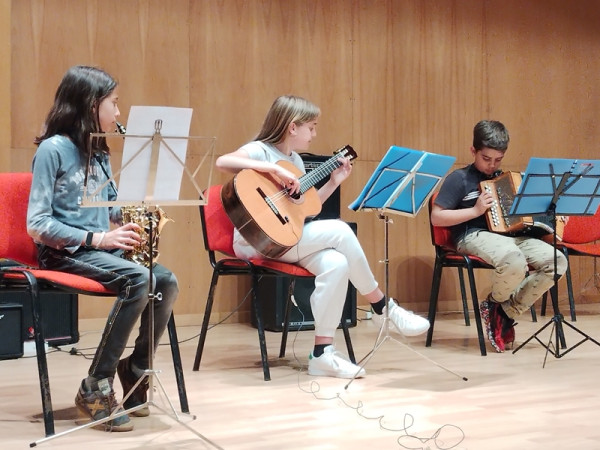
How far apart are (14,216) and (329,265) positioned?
4.73 ft

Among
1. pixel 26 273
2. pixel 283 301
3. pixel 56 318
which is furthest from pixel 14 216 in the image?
pixel 283 301

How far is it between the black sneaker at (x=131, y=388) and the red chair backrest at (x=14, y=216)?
1.84ft

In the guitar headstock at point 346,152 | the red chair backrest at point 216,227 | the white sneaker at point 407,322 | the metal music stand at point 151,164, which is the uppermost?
the guitar headstock at point 346,152

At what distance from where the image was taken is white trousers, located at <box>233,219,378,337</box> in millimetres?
3893

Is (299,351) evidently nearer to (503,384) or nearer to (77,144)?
(503,384)

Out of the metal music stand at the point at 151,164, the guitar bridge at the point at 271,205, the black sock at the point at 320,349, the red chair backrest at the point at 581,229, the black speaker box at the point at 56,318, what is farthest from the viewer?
the red chair backrest at the point at 581,229

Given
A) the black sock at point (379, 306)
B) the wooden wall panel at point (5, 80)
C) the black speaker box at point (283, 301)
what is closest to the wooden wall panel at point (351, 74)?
the wooden wall panel at point (5, 80)

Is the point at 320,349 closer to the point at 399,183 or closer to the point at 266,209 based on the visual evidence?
the point at 266,209

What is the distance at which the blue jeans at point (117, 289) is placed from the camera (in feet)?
9.75

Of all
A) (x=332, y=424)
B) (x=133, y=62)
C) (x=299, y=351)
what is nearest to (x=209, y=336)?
(x=299, y=351)

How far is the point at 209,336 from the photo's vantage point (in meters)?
5.24

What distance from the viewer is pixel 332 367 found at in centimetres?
392

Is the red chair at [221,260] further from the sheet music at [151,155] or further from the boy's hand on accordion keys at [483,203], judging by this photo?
the sheet music at [151,155]

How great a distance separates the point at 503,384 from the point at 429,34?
3564 millimetres
